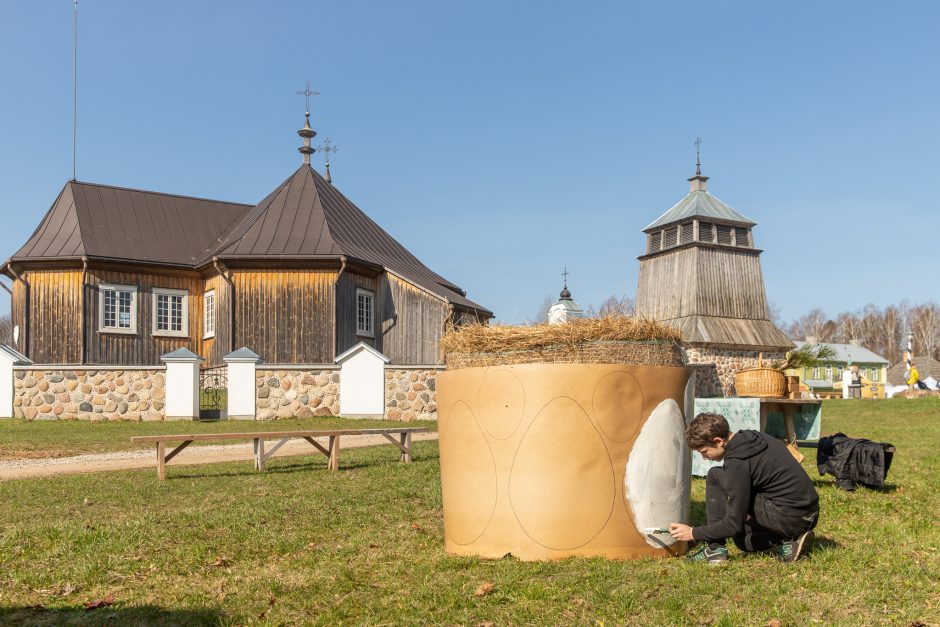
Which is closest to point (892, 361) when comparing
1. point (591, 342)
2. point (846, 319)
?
point (846, 319)

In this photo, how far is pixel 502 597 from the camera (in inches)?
186

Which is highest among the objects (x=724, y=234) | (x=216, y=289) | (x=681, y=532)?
(x=724, y=234)

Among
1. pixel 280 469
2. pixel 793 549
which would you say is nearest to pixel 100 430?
pixel 280 469

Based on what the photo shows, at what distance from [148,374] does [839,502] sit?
59.0 ft

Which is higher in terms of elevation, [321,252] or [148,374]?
[321,252]

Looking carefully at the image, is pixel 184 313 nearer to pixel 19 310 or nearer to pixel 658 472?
pixel 19 310

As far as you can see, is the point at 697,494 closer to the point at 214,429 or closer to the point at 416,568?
the point at 416,568

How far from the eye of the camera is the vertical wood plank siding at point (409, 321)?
2711 cm

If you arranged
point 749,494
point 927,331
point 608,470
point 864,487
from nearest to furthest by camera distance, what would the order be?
point 749,494 → point 608,470 → point 864,487 → point 927,331

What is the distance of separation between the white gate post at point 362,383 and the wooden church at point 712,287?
1913cm

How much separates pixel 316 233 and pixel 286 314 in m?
2.98

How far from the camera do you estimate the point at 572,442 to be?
546 cm

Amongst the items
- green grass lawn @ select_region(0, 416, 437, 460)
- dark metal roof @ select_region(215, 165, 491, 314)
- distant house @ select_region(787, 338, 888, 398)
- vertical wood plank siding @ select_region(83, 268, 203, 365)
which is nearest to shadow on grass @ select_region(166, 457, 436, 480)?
green grass lawn @ select_region(0, 416, 437, 460)

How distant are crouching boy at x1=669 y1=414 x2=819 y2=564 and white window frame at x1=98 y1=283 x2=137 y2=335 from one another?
25177mm
